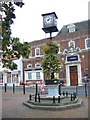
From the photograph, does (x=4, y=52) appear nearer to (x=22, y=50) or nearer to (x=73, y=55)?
(x=22, y=50)

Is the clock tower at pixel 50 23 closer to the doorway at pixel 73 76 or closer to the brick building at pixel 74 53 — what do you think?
the brick building at pixel 74 53

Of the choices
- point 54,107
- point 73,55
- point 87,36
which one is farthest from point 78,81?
point 54,107

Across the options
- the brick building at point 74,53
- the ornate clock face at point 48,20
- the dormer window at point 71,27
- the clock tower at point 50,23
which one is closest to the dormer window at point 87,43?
the brick building at point 74,53

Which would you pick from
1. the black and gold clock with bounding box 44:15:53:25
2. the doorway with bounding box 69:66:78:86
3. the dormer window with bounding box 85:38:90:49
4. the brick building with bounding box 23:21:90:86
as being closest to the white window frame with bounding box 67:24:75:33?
the brick building with bounding box 23:21:90:86

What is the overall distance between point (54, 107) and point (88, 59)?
20.8 m

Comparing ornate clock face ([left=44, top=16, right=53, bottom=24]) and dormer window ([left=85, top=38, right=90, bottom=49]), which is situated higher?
dormer window ([left=85, top=38, right=90, bottom=49])

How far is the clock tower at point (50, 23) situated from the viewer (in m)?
13.8

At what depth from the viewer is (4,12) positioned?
654 centimetres

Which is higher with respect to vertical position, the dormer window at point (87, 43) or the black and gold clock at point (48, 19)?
the dormer window at point (87, 43)

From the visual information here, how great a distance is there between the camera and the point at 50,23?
13758 mm

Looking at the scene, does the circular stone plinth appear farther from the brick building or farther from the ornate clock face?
the brick building

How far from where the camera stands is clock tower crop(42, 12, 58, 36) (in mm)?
13750

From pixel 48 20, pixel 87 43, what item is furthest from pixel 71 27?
pixel 48 20

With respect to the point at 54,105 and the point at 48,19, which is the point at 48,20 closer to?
the point at 48,19
